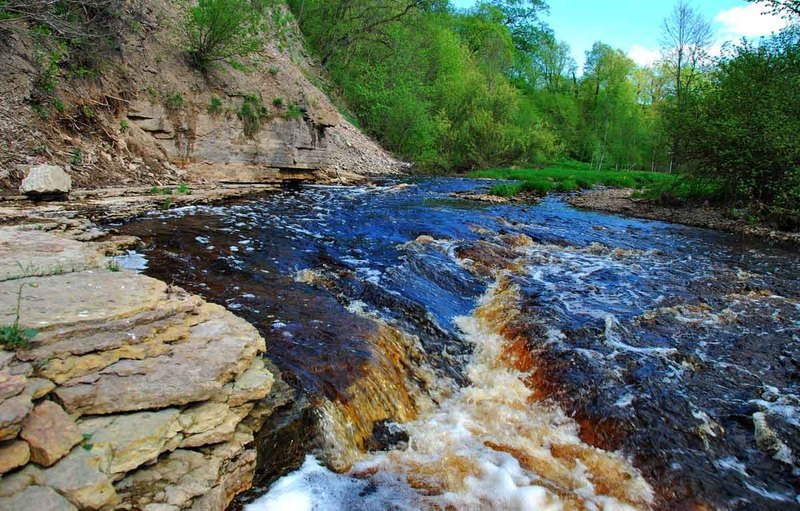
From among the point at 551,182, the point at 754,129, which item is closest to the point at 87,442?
the point at 754,129

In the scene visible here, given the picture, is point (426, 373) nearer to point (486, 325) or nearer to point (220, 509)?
point (486, 325)

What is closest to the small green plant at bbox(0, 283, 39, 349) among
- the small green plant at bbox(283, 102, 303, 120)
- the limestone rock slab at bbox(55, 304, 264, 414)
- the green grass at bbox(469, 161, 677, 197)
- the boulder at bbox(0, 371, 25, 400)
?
the boulder at bbox(0, 371, 25, 400)

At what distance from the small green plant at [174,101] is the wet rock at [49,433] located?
42.5 feet

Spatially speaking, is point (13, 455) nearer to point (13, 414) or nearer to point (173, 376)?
point (13, 414)

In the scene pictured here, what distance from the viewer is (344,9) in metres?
30.5

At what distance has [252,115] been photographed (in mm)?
15148

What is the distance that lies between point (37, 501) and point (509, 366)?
4.03 m

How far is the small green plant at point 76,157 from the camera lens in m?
10.1

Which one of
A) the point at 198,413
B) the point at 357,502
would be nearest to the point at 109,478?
the point at 198,413

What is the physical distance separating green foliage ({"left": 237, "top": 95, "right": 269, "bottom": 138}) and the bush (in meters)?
1.52

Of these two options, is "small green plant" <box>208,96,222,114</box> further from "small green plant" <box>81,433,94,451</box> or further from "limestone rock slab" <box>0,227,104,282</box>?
"small green plant" <box>81,433,94,451</box>

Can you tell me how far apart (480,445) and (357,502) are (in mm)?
1146

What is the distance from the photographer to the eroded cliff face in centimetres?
985

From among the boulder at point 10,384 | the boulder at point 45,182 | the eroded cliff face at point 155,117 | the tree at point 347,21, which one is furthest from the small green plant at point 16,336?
the tree at point 347,21
